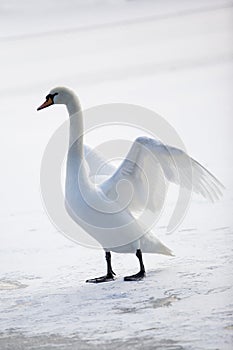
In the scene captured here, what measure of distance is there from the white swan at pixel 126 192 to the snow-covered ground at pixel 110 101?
148 mm

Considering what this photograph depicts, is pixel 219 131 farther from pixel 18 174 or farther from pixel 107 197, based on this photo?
pixel 107 197

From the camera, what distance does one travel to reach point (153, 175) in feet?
11.0

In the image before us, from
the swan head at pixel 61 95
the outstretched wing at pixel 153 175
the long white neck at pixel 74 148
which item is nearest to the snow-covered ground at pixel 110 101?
the outstretched wing at pixel 153 175

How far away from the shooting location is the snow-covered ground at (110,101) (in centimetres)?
280

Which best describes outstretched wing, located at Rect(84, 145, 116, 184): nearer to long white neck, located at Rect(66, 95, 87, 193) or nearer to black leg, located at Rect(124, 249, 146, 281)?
long white neck, located at Rect(66, 95, 87, 193)

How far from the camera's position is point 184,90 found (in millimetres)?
6914

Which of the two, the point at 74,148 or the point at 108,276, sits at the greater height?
the point at 74,148

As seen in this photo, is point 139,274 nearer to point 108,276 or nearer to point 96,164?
point 108,276

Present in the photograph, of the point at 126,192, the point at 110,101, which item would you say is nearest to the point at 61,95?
the point at 126,192

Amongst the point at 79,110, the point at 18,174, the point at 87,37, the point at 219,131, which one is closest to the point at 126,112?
the point at 219,131

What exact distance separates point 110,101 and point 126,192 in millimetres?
3358

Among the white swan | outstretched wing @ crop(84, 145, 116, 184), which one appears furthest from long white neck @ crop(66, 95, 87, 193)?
outstretched wing @ crop(84, 145, 116, 184)

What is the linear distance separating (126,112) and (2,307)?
3137 millimetres

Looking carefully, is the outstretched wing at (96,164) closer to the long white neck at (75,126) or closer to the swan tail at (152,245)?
the long white neck at (75,126)
